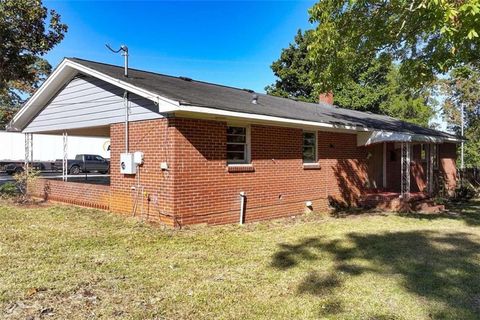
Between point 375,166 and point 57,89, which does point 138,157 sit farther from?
point 375,166

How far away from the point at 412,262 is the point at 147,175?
6054 mm

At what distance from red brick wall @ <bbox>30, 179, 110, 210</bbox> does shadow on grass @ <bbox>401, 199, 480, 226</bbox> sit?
8.82 metres

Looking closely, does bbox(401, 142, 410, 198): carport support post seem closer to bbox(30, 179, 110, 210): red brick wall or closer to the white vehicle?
bbox(30, 179, 110, 210): red brick wall

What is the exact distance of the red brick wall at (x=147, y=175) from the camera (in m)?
8.89

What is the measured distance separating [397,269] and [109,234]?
558cm

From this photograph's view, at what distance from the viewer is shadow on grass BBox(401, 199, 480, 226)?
11.1 m

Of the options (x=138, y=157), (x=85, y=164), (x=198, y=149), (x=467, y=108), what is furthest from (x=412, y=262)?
(x=467, y=108)

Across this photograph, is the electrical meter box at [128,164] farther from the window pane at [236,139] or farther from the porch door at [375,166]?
the porch door at [375,166]

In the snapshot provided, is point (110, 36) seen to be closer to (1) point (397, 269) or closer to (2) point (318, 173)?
(2) point (318, 173)

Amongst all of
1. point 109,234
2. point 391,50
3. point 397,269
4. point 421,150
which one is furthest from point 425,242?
point 421,150

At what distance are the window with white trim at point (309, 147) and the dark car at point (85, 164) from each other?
2533 cm

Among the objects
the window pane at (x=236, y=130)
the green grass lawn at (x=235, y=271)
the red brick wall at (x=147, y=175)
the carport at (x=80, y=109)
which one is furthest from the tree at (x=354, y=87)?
the green grass lawn at (x=235, y=271)

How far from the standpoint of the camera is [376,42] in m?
10.1

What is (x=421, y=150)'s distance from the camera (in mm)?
17719
